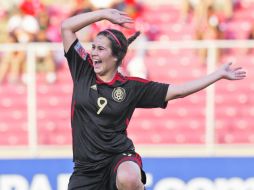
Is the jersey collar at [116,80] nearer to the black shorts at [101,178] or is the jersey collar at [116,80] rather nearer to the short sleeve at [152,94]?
the short sleeve at [152,94]

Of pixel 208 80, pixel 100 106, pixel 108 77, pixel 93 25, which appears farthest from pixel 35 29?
pixel 208 80

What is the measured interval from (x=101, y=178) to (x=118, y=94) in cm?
69

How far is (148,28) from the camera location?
12.1 m

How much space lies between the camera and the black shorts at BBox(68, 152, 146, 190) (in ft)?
20.4

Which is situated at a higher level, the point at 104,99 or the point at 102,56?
the point at 102,56

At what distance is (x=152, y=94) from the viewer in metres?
6.37

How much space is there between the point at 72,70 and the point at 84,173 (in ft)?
2.78

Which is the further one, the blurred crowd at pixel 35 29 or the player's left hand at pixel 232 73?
the blurred crowd at pixel 35 29

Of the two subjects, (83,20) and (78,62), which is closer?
(83,20)

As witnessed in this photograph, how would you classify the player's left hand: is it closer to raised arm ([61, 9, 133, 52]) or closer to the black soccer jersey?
the black soccer jersey

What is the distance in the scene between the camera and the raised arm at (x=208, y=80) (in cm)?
615

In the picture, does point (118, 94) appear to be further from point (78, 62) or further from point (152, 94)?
point (78, 62)

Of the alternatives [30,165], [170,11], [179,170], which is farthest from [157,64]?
[170,11]

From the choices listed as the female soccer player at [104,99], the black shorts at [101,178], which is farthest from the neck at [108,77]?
the black shorts at [101,178]
